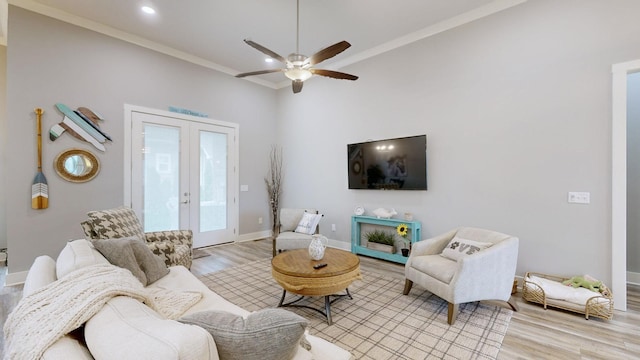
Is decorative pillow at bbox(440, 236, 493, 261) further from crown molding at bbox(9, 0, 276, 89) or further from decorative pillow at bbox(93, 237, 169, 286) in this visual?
crown molding at bbox(9, 0, 276, 89)

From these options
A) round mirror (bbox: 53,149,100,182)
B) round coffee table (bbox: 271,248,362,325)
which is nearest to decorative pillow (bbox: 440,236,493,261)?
round coffee table (bbox: 271,248,362,325)

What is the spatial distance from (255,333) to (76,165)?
4359 millimetres

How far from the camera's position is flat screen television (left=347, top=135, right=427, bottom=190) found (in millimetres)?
3957

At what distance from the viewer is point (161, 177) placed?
4535mm

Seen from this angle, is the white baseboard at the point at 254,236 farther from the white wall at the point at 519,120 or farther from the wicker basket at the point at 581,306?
the wicker basket at the point at 581,306

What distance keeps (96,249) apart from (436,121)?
13.4 ft

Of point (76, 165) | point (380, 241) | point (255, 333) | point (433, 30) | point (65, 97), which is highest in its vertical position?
point (433, 30)

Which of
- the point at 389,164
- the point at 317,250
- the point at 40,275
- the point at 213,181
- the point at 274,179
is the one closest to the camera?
the point at 40,275

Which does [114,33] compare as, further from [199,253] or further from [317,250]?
[317,250]

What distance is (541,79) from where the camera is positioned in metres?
3.08

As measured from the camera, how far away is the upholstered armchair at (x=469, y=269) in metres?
2.42

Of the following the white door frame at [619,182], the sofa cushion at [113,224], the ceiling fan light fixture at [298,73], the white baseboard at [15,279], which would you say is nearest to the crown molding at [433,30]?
the white door frame at [619,182]

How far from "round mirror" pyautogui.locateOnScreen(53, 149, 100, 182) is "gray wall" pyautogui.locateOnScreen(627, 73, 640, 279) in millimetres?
7185

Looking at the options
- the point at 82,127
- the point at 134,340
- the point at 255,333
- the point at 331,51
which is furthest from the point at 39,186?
the point at 255,333
